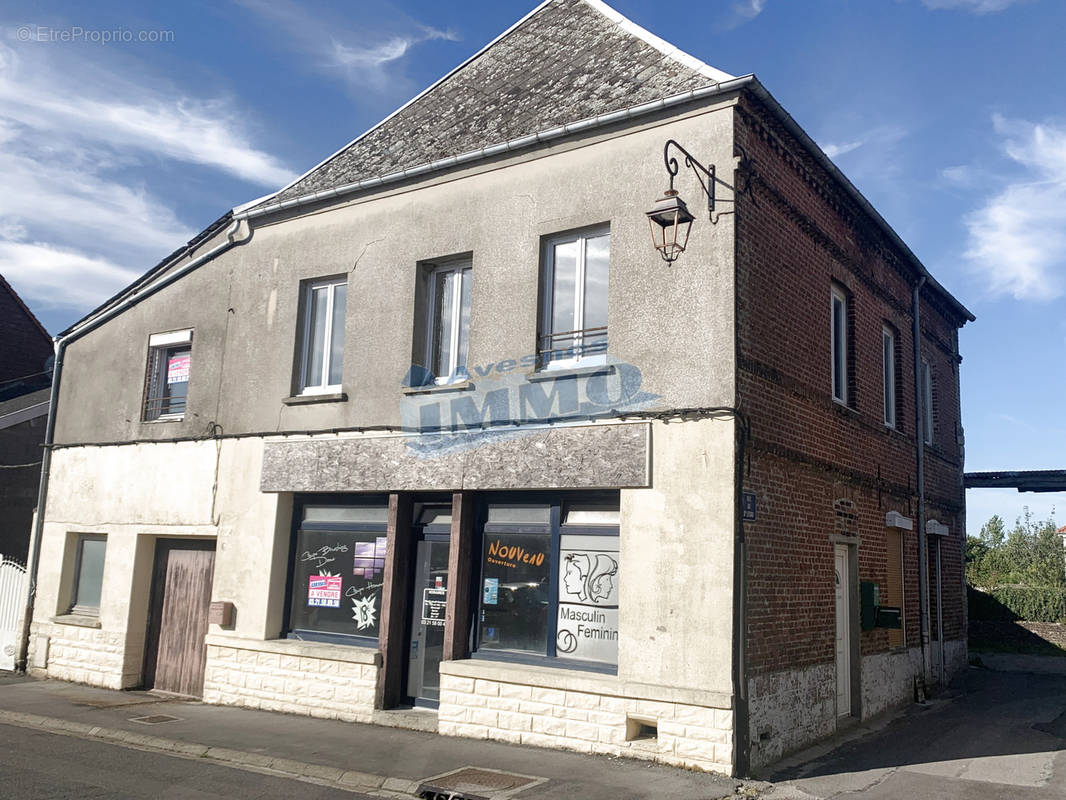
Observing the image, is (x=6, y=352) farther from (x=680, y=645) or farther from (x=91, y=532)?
(x=680, y=645)

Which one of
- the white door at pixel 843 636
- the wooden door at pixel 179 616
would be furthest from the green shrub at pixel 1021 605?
the wooden door at pixel 179 616

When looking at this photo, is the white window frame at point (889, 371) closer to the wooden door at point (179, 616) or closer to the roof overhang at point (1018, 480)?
the roof overhang at point (1018, 480)

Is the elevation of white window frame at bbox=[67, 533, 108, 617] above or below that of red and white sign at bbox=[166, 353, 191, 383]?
below

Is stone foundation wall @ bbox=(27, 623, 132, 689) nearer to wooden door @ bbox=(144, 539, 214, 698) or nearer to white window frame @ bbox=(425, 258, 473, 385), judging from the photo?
wooden door @ bbox=(144, 539, 214, 698)

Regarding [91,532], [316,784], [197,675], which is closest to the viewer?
[316,784]

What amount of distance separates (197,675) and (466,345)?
19.4 ft

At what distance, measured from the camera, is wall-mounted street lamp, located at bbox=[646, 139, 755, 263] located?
8.68 metres

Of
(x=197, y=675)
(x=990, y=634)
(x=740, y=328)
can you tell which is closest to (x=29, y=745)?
(x=197, y=675)

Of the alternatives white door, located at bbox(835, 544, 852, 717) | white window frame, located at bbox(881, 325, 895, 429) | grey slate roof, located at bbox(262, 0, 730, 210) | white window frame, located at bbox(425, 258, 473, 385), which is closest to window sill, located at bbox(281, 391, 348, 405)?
white window frame, located at bbox(425, 258, 473, 385)

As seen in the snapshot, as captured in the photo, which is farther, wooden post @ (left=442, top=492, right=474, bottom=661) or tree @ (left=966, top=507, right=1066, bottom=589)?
tree @ (left=966, top=507, right=1066, bottom=589)

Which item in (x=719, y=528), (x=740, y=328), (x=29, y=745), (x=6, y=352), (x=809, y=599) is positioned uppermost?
(x=6, y=352)

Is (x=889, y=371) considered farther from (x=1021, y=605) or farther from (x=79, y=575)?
(x=79, y=575)

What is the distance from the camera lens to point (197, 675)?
1228 centimetres

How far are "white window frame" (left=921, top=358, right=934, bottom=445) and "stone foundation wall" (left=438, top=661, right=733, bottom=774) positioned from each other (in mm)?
9455
